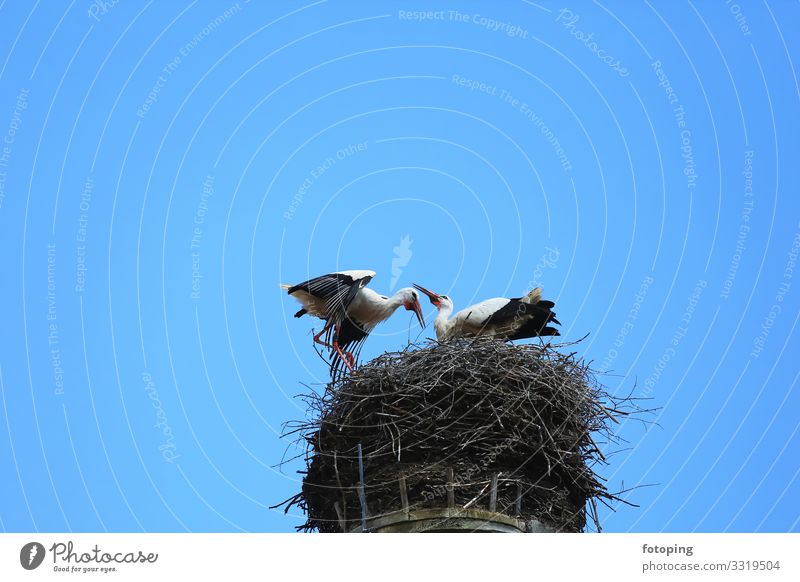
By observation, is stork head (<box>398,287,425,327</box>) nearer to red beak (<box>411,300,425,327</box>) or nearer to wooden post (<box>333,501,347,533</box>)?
red beak (<box>411,300,425,327</box>)

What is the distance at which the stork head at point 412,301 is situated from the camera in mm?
18688

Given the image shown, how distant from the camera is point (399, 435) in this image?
567 inches

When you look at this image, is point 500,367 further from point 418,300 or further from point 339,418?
point 418,300

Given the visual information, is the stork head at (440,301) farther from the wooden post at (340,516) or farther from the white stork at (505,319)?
the wooden post at (340,516)

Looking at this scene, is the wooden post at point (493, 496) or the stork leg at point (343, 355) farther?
A: the stork leg at point (343, 355)

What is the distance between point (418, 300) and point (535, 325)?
205 cm

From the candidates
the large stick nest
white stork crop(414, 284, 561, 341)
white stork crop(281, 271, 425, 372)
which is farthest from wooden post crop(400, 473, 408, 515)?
white stork crop(281, 271, 425, 372)
